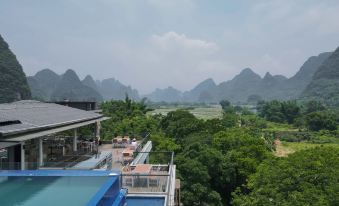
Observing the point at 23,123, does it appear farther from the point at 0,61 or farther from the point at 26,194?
the point at 0,61

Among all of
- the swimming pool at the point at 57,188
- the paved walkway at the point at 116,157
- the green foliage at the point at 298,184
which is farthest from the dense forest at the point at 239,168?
the swimming pool at the point at 57,188

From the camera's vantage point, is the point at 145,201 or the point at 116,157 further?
the point at 116,157

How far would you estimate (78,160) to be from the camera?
11.0m

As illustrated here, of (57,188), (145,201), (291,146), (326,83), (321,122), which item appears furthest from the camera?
(326,83)

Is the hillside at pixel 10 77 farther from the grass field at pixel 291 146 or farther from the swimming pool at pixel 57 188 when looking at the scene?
the swimming pool at pixel 57 188

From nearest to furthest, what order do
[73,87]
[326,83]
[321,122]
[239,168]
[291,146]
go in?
1. [239,168]
2. [291,146]
3. [321,122]
4. [326,83]
5. [73,87]

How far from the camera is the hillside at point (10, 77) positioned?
66125 millimetres

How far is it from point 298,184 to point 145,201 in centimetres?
689

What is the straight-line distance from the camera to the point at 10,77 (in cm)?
6969

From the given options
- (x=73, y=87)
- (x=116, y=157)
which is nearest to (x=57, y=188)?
(x=116, y=157)

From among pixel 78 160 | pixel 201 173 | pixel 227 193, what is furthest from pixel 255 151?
pixel 78 160

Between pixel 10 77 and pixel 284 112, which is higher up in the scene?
pixel 10 77

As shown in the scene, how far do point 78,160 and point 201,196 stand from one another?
7.20 metres

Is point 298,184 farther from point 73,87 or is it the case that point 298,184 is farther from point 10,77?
point 73,87
